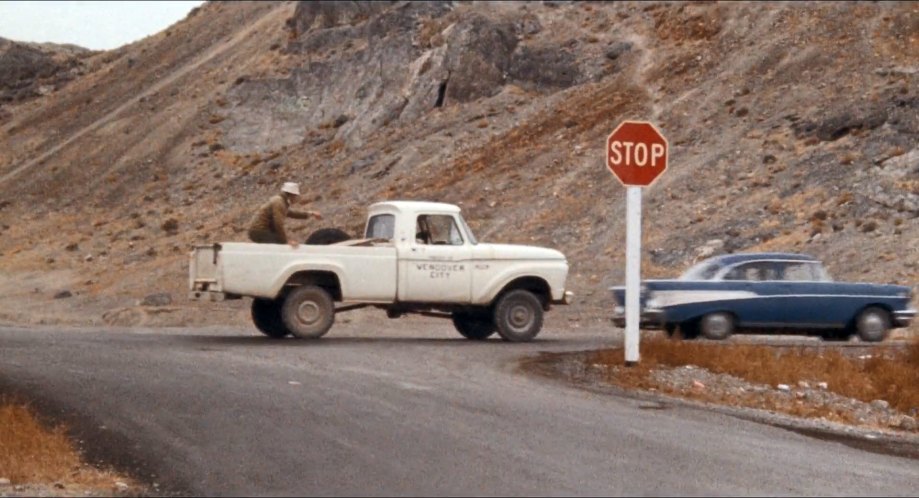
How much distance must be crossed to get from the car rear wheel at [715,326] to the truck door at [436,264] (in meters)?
3.61

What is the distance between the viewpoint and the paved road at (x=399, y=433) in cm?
1005

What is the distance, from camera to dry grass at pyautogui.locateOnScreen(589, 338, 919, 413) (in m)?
17.4

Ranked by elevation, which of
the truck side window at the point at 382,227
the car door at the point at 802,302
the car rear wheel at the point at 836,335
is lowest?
the car rear wheel at the point at 836,335

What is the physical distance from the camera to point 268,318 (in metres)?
21.3

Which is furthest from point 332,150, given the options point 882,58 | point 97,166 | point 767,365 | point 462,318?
point 767,365

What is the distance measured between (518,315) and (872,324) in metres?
5.68

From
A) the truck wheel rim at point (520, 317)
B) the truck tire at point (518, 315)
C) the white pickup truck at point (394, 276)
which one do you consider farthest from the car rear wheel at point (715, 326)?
the truck wheel rim at point (520, 317)

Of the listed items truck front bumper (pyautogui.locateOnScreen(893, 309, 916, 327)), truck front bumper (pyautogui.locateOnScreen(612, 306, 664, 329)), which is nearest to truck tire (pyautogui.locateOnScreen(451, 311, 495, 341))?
truck front bumper (pyautogui.locateOnScreen(612, 306, 664, 329))

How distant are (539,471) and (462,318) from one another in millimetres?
12137

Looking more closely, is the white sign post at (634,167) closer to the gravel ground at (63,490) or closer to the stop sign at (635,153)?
the stop sign at (635,153)

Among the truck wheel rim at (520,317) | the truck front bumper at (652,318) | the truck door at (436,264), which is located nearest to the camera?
the truck door at (436,264)

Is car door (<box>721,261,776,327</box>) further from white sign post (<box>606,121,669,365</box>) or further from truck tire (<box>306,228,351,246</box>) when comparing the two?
truck tire (<box>306,228,351,246</box>)

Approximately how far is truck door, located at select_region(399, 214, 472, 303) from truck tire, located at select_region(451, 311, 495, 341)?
94cm

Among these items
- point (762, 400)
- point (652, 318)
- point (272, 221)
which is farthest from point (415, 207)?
point (762, 400)
